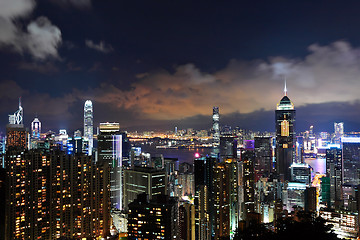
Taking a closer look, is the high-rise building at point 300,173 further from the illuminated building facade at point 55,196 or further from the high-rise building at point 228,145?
the illuminated building facade at point 55,196

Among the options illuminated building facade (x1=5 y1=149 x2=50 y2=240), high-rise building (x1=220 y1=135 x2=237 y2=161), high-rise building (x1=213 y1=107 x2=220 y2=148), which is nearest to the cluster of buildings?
illuminated building facade (x1=5 y1=149 x2=50 y2=240)

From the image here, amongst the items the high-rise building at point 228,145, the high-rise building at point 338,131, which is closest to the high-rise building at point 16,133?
the high-rise building at point 228,145

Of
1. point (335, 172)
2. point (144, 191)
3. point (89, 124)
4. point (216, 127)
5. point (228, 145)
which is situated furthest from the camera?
point (216, 127)

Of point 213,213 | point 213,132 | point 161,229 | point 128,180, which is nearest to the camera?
point 161,229

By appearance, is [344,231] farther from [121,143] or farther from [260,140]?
[260,140]

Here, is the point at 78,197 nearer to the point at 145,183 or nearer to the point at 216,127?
the point at 145,183

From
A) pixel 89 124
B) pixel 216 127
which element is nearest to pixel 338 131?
pixel 216 127

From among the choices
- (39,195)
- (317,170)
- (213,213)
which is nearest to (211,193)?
(213,213)
